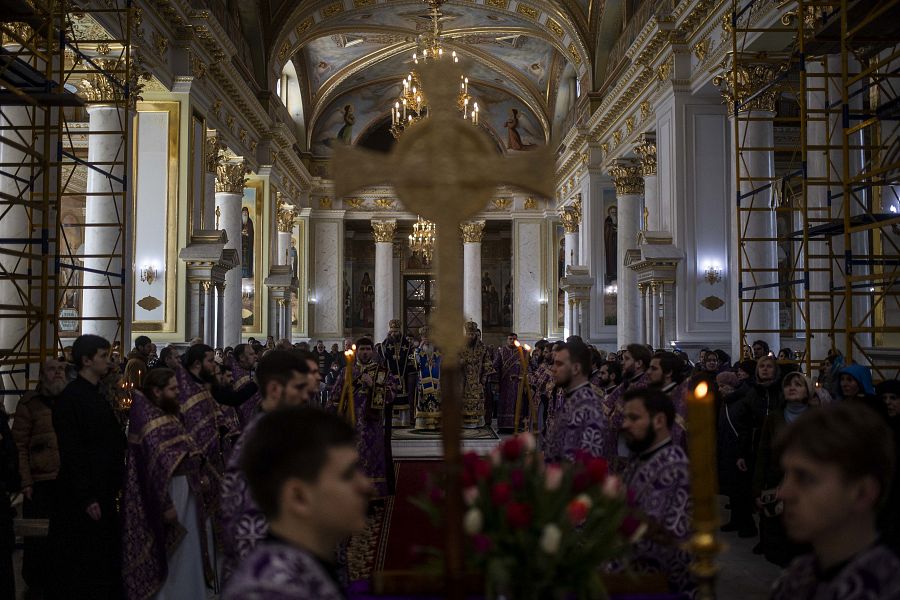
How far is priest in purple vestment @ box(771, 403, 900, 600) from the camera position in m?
1.88

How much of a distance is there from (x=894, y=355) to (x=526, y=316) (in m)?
22.2

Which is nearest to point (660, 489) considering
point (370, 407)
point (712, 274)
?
point (370, 407)

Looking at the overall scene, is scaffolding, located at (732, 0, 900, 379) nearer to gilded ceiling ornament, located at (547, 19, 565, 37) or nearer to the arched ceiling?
the arched ceiling

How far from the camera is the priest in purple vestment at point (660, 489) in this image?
3.18 m

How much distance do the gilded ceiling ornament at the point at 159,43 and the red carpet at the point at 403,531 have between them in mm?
8181

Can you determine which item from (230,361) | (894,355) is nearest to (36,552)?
(230,361)

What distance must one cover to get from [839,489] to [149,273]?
13680 millimetres

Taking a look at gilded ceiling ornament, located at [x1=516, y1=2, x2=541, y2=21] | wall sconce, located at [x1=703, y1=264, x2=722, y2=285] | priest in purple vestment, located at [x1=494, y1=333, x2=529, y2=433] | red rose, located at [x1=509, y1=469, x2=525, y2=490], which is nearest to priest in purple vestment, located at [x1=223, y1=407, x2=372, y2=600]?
red rose, located at [x1=509, y1=469, x2=525, y2=490]

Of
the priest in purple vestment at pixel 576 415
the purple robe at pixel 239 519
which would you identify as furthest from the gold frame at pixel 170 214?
the purple robe at pixel 239 519

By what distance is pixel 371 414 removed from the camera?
8.53m

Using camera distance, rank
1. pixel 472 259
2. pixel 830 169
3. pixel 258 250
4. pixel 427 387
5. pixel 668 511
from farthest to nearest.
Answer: pixel 472 259, pixel 258 250, pixel 427 387, pixel 830 169, pixel 668 511

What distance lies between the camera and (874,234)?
34.6 ft

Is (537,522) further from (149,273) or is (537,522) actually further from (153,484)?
(149,273)

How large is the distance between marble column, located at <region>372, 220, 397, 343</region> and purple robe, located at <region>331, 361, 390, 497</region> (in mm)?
22447
